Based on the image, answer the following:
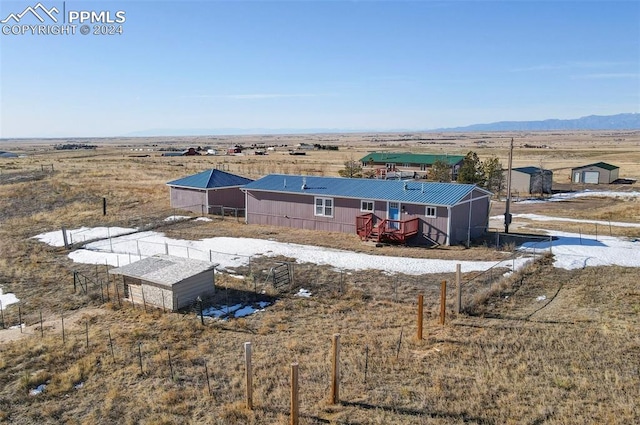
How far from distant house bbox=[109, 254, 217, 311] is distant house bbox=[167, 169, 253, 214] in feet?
62.1

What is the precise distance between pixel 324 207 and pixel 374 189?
3.44 metres

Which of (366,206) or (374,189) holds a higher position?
(374,189)

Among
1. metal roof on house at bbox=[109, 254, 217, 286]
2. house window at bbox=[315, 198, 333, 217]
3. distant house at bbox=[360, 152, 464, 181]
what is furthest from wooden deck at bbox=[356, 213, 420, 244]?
distant house at bbox=[360, 152, 464, 181]

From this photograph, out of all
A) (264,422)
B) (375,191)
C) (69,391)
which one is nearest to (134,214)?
(375,191)

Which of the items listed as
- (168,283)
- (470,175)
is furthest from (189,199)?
(470,175)

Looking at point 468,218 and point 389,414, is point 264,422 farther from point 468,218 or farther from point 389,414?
point 468,218

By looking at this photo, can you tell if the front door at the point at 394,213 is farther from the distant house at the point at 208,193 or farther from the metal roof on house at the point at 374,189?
the distant house at the point at 208,193

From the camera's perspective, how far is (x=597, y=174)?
61.7 metres

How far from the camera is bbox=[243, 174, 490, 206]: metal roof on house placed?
2936cm

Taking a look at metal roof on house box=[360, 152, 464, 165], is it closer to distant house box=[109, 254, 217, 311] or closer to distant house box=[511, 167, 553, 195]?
distant house box=[511, 167, 553, 195]

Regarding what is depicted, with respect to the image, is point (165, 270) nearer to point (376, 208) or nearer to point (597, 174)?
point (376, 208)

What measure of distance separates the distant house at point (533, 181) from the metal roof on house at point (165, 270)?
42.8 metres

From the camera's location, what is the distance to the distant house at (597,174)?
201 ft

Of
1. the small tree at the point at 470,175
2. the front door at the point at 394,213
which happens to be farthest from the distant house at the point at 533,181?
the front door at the point at 394,213
